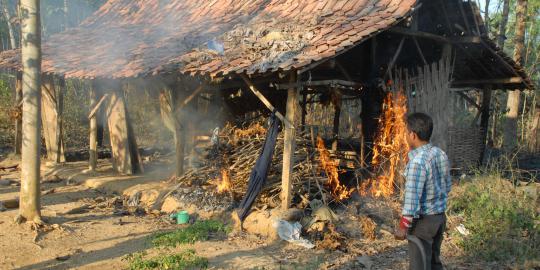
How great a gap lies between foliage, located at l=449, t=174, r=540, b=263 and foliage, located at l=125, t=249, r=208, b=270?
347cm

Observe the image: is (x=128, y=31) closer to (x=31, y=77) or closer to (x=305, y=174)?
(x=31, y=77)

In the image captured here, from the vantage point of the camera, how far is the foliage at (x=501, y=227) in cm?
555

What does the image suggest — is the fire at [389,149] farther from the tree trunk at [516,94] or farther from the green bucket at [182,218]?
the tree trunk at [516,94]

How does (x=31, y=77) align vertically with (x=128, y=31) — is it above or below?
below

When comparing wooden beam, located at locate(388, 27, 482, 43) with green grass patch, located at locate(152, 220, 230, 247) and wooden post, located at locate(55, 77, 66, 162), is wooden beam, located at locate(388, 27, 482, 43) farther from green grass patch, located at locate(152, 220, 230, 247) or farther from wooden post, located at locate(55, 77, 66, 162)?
wooden post, located at locate(55, 77, 66, 162)

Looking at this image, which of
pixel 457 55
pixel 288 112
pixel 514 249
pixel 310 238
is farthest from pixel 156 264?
pixel 457 55

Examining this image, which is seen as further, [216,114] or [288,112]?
[216,114]

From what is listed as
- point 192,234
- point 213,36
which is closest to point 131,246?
point 192,234

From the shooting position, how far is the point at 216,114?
11.0 metres

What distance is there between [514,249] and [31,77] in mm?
6773

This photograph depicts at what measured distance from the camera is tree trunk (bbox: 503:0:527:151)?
45.2 feet

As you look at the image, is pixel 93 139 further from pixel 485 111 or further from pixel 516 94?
pixel 516 94

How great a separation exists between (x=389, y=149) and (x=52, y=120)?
30.2 feet

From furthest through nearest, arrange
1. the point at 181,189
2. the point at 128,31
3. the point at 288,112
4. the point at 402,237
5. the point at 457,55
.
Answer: the point at 128,31
the point at 457,55
the point at 181,189
the point at 288,112
the point at 402,237
